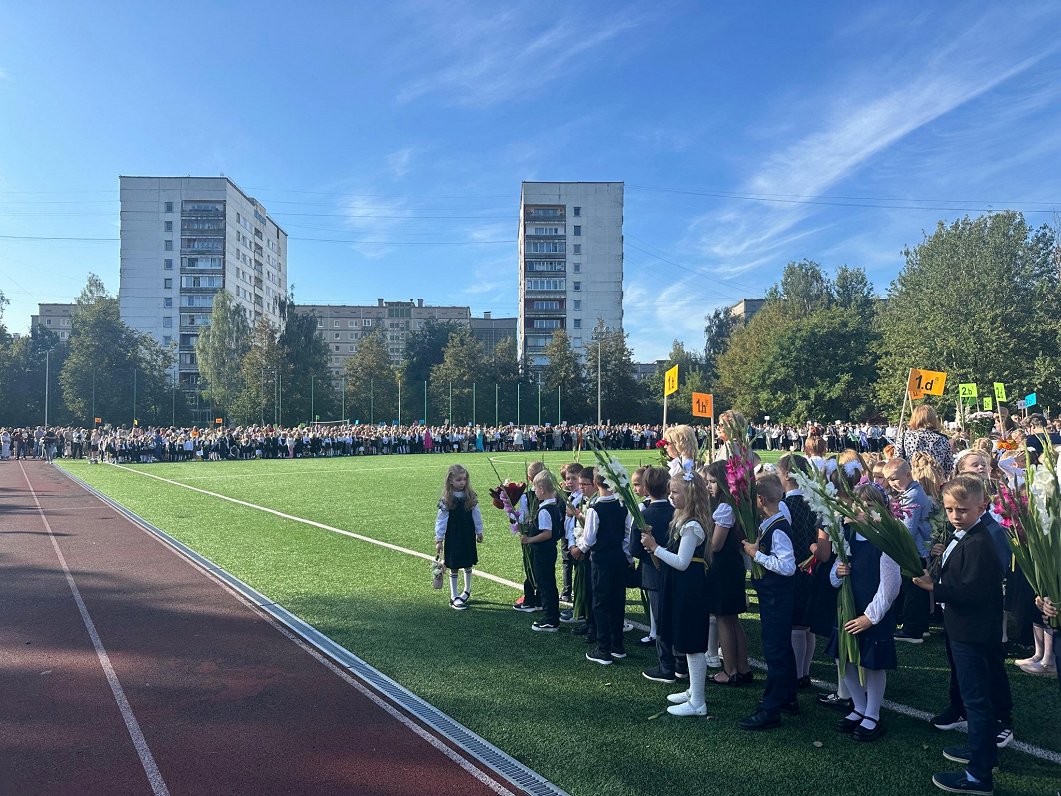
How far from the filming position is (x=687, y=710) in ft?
17.5

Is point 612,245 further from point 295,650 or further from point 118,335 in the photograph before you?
point 295,650

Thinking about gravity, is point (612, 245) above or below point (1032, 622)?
above

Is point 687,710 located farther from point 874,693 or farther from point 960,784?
point 960,784

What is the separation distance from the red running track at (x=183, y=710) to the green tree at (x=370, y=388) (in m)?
60.2

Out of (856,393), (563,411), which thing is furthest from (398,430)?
(856,393)

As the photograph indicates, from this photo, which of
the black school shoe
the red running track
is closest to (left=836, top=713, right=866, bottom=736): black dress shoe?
the black school shoe

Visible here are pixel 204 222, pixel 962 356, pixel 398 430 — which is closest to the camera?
pixel 962 356

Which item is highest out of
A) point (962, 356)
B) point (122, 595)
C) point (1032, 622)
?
point (962, 356)

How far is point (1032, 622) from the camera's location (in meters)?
6.41

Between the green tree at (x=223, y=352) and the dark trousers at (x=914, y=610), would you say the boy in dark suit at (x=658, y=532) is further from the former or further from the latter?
the green tree at (x=223, y=352)

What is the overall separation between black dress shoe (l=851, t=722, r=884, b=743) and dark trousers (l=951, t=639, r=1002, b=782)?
0.68 metres

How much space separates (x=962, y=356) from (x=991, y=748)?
45553mm

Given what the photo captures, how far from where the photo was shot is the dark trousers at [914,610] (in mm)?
7176

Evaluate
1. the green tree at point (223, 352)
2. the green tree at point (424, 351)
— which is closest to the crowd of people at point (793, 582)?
the green tree at point (223, 352)
